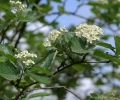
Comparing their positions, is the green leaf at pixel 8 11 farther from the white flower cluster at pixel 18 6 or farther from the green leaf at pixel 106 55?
the green leaf at pixel 106 55

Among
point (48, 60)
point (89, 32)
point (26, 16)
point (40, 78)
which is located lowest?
point (40, 78)

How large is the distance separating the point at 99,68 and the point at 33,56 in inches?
118

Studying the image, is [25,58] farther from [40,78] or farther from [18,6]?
[18,6]

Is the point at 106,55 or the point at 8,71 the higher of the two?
the point at 106,55

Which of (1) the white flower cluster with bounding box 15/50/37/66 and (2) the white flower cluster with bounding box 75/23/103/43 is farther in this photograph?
(2) the white flower cluster with bounding box 75/23/103/43

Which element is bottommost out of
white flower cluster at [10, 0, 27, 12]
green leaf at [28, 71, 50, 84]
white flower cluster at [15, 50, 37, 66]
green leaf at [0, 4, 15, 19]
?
green leaf at [28, 71, 50, 84]

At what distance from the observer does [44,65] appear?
1.54 metres

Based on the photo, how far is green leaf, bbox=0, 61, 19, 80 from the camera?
1404 mm

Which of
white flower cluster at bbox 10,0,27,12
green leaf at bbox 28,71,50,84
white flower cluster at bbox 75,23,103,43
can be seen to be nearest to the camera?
green leaf at bbox 28,71,50,84

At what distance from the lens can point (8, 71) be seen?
1.42m

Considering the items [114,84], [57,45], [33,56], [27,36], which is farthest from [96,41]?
[114,84]

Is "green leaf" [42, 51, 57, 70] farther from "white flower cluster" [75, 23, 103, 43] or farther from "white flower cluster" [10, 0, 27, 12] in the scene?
"white flower cluster" [10, 0, 27, 12]

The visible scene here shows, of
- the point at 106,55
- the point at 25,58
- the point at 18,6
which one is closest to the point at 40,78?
the point at 25,58

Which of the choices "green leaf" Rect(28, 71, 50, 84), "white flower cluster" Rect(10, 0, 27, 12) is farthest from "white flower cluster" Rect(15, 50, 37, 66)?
"white flower cluster" Rect(10, 0, 27, 12)
